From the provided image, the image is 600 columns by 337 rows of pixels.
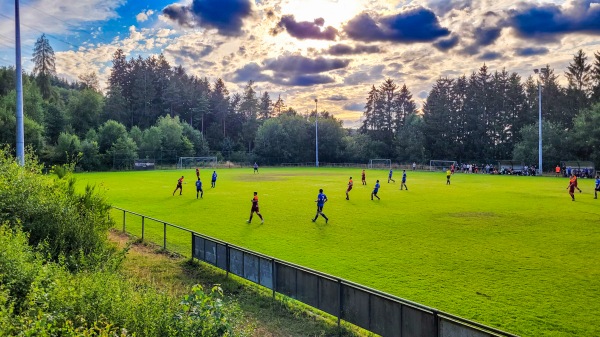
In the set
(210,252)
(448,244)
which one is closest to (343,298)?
(210,252)

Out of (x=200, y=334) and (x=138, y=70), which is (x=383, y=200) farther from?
(x=138, y=70)

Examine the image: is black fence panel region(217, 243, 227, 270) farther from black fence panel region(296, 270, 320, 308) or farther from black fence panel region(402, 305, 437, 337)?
black fence panel region(402, 305, 437, 337)

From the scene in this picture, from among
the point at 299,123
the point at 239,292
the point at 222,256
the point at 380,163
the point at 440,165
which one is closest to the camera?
the point at 239,292

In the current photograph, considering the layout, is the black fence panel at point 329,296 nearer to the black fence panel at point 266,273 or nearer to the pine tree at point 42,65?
the black fence panel at point 266,273

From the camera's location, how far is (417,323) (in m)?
6.86

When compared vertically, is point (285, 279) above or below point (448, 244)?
above

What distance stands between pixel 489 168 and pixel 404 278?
205 feet

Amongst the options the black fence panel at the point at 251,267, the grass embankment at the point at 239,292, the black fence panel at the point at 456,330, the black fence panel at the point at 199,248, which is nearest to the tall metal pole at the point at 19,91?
the grass embankment at the point at 239,292

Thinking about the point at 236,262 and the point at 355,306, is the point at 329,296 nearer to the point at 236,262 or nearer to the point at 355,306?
the point at 355,306

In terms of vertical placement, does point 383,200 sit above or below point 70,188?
below

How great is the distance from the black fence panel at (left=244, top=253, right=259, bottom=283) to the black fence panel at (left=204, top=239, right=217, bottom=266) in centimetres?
168

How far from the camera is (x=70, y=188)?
14430mm

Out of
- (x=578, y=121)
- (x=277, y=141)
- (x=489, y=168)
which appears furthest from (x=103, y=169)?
(x=578, y=121)

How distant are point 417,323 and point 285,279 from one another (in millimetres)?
3767
